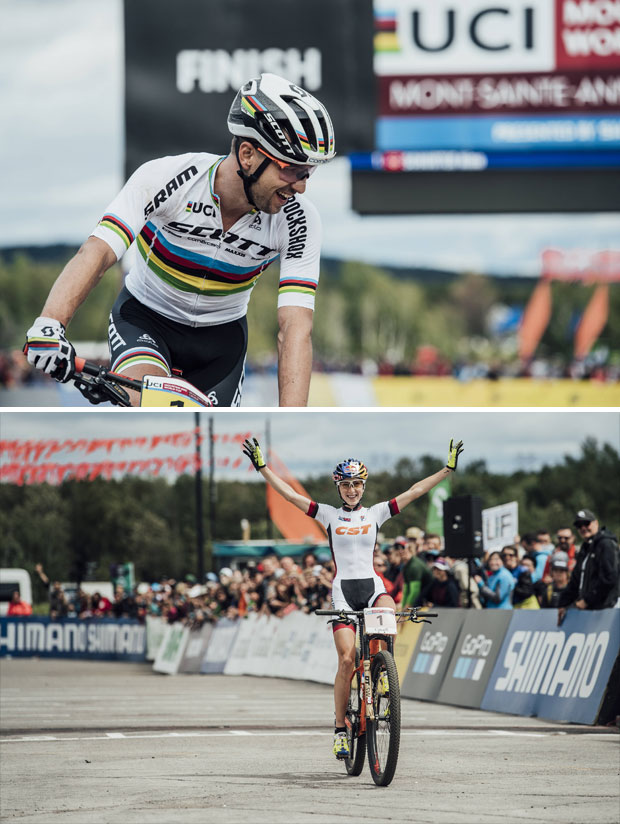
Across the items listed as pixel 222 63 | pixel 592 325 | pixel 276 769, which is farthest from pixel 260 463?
pixel 592 325

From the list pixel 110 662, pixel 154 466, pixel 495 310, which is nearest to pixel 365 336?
pixel 495 310

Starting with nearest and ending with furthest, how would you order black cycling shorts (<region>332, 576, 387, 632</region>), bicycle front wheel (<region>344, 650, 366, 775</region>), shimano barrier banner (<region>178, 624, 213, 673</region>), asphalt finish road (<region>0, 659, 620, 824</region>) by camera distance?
asphalt finish road (<region>0, 659, 620, 824</region>), black cycling shorts (<region>332, 576, 387, 632</region>), bicycle front wheel (<region>344, 650, 366, 775</region>), shimano barrier banner (<region>178, 624, 213, 673</region>)

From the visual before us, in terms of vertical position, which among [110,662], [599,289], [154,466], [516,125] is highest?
[599,289]

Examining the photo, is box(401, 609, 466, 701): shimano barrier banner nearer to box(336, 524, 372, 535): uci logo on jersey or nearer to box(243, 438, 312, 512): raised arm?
box(336, 524, 372, 535): uci logo on jersey

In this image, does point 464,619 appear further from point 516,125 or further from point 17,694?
point 516,125

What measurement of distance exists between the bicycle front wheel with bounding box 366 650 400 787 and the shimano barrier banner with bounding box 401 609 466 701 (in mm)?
5713

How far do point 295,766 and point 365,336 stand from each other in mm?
141225

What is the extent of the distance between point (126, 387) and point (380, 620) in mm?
1859

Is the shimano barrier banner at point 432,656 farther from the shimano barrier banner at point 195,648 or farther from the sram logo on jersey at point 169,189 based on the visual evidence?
the sram logo on jersey at point 169,189

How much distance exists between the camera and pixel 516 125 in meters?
15.6

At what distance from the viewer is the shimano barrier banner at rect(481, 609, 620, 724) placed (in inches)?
392

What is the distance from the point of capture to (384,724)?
645 centimetres

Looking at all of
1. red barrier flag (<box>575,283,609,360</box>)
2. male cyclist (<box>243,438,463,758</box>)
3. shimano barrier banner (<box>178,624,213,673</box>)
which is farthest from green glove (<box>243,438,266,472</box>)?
red barrier flag (<box>575,283,609,360</box>)

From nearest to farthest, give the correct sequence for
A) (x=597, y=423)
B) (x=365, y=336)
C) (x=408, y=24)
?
(x=597, y=423)
(x=408, y=24)
(x=365, y=336)
